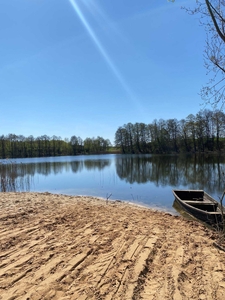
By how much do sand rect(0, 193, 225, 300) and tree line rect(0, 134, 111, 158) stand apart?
77.4 metres

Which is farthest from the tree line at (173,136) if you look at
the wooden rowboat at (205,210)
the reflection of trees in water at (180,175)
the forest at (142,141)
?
the wooden rowboat at (205,210)

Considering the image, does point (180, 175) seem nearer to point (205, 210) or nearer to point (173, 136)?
point (205, 210)

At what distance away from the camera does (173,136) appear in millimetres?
69500

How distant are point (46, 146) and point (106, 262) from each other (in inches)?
3401

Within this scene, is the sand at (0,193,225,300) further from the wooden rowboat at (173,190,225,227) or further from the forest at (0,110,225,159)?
the forest at (0,110,225,159)

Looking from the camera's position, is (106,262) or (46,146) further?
(46,146)

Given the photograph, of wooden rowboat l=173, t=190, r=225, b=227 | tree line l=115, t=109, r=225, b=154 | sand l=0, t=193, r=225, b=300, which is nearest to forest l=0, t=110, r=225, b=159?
tree line l=115, t=109, r=225, b=154

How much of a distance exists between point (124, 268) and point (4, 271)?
1.83m

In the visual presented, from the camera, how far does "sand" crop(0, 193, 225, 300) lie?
2.69m

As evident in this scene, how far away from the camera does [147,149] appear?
7731cm

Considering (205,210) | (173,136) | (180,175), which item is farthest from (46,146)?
(205,210)

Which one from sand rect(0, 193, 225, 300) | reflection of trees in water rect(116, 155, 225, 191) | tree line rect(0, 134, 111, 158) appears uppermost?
tree line rect(0, 134, 111, 158)

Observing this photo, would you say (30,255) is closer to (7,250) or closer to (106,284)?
(7,250)

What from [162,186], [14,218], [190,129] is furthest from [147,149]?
[14,218]
